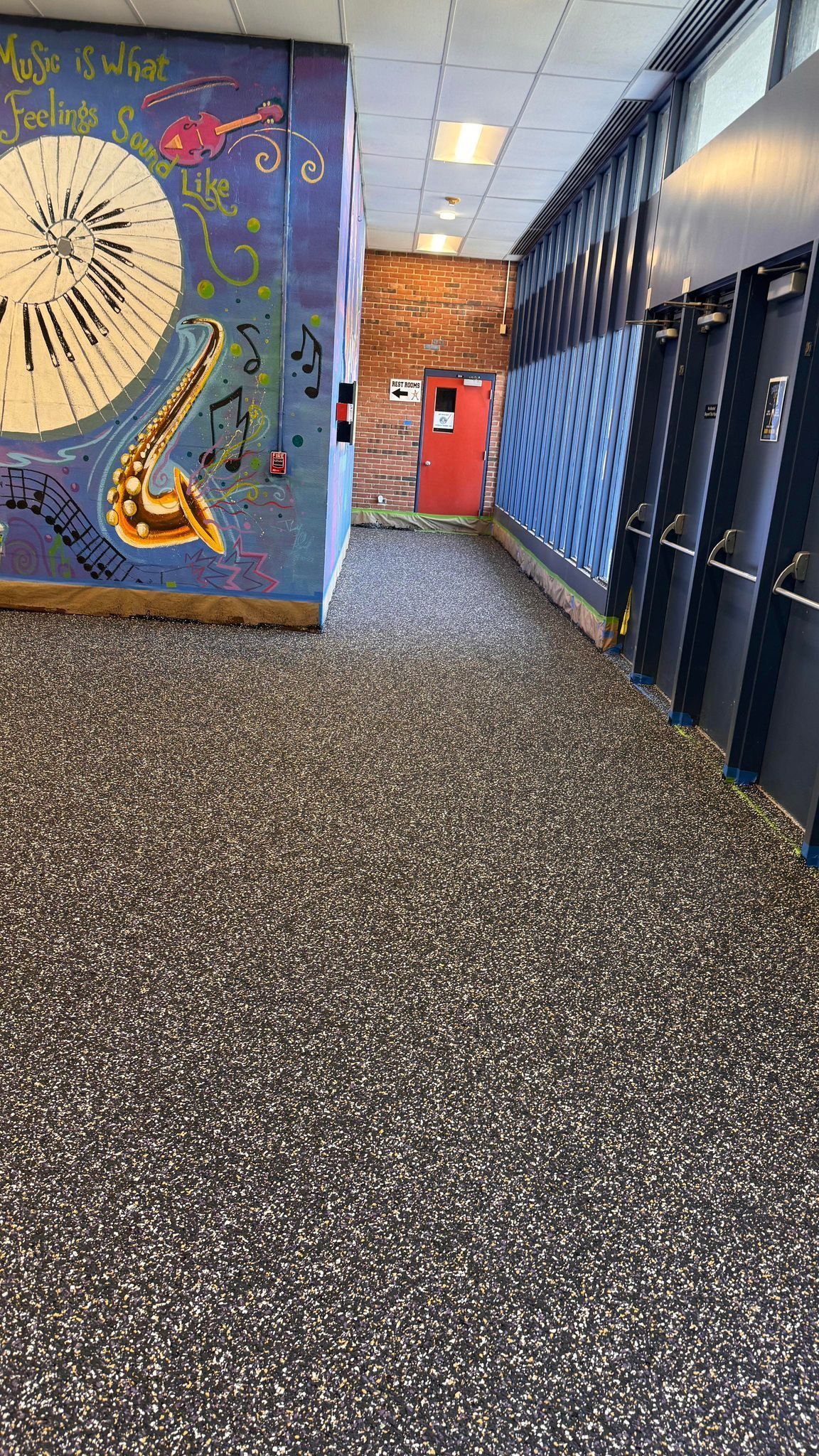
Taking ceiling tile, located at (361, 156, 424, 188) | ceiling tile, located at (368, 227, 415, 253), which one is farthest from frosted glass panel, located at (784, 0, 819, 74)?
ceiling tile, located at (368, 227, 415, 253)

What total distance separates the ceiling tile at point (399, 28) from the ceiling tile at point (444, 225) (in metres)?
4.11

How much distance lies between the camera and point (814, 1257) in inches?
66.8

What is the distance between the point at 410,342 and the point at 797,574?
31.2 feet

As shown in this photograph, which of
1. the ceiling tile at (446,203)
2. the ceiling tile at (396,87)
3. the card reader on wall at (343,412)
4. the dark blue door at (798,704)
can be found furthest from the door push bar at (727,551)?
the ceiling tile at (446,203)

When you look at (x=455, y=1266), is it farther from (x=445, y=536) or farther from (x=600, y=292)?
A: (x=445, y=536)

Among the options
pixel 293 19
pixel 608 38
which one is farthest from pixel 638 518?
pixel 293 19

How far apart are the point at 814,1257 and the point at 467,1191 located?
0.62 m

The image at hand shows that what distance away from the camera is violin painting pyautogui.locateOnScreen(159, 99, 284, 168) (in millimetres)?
5461

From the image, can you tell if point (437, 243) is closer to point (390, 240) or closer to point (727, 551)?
point (390, 240)

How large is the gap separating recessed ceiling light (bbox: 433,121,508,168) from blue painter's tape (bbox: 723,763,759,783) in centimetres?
508

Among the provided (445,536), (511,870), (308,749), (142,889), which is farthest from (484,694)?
(445,536)

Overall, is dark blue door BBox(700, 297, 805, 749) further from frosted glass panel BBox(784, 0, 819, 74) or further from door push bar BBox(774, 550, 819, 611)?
frosted glass panel BBox(784, 0, 819, 74)

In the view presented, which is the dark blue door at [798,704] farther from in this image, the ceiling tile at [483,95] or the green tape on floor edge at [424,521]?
the green tape on floor edge at [424,521]

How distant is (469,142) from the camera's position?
7.03 meters
